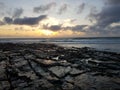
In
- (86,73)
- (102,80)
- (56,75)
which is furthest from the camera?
(86,73)

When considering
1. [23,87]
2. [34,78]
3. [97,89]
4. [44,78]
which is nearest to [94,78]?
[97,89]

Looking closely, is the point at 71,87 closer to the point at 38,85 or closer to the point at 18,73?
the point at 38,85

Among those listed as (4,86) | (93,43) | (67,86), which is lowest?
(93,43)

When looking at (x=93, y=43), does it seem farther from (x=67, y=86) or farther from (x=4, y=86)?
(x=4, y=86)

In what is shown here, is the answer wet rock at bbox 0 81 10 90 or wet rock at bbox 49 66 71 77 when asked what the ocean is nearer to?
wet rock at bbox 49 66 71 77

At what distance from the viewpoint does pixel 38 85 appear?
7.15m

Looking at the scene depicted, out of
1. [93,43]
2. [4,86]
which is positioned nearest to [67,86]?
[4,86]

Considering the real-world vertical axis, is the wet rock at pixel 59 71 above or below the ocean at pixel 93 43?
above

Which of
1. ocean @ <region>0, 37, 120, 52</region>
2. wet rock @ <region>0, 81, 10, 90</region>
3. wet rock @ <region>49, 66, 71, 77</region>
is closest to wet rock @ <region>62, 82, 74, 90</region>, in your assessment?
wet rock @ <region>49, 66, 71, 77</region>

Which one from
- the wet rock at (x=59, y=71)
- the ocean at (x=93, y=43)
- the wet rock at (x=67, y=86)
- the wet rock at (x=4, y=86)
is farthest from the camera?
the ocean at (x=93, y=43)

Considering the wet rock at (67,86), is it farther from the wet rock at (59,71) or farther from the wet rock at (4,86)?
the wet rock at (4,86)

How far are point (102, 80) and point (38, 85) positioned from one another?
11.1 ft

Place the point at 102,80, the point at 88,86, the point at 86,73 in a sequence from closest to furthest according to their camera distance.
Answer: the point at 88,86, the point at 102,80, the point at 86,73

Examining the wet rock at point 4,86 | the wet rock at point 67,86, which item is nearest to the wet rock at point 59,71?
the wet rock at point 67,86
